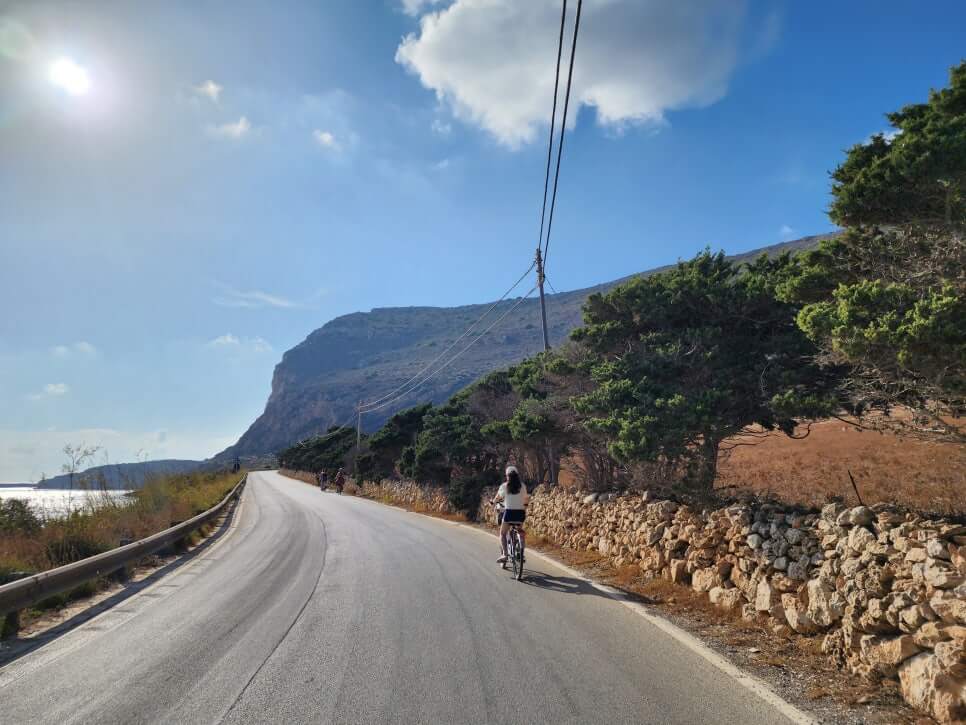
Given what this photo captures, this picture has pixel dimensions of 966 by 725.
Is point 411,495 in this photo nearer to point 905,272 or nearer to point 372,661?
point 372,661

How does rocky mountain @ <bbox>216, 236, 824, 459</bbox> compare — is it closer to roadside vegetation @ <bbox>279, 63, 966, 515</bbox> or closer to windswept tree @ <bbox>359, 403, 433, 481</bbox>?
windswept tree @ <bbox>359, 403, 433, 481</bbox>

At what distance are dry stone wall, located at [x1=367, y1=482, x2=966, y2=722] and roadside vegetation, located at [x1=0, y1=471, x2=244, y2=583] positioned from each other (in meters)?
9.52

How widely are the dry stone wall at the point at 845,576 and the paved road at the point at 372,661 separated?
1.13 m

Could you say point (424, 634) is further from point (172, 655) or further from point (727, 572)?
point (727, 572)

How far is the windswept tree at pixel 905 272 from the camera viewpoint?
5.00 metres

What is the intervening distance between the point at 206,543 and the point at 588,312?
38.9 ft

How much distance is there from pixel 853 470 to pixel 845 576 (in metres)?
12.9

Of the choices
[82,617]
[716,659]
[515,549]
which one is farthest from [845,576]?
[82,617]

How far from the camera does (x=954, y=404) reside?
5.86 metres

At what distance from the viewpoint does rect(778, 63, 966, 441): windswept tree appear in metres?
5.00

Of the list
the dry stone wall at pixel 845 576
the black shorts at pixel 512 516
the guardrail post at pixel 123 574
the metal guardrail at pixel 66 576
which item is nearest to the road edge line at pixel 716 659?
the dry stone wall at pixel 845 576

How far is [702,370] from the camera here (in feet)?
32.8

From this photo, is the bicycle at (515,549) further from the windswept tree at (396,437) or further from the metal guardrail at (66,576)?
the windswept tree at (396,437)

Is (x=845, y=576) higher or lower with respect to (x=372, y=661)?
higher
